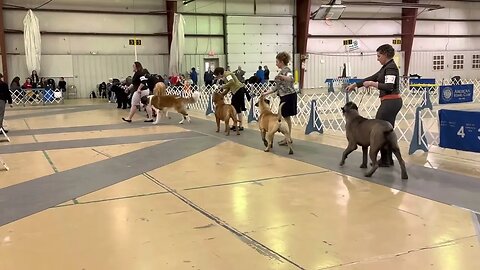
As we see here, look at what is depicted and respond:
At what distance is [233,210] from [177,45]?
18645 mm

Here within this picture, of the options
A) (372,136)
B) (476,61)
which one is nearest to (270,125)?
(372,136)

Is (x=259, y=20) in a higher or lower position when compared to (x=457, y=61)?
higher

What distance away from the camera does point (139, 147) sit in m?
7.73

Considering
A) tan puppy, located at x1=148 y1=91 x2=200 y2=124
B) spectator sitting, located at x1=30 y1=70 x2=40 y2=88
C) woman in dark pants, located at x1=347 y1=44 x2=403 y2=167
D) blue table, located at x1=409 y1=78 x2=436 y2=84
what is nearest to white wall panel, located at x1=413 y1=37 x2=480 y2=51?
blue table, located at x1=409 y1=78 x2=436 y2=84

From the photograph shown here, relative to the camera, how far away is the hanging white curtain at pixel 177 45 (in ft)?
70.9

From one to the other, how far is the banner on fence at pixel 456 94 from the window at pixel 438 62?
54.9 feet

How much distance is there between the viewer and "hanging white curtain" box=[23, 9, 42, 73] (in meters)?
19.5

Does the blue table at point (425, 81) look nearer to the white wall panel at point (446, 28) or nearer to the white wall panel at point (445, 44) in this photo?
the white wall panel at point (445, 44)

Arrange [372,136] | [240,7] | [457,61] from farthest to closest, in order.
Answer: [457,61], [240,7], [372,136]

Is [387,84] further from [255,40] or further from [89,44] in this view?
[255,40]

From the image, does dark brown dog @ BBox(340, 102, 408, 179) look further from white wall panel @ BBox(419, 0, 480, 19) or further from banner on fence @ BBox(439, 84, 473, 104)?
white wall panel @ BBox(419, 0, 480, 19)

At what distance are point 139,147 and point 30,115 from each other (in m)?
7.93

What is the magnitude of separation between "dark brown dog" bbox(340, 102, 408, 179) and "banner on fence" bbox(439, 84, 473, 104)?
9.67m

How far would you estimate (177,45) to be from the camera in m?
21.9
